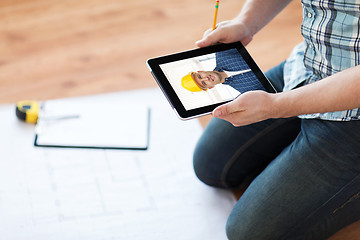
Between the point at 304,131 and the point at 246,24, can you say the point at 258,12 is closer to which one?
the point at 246,24

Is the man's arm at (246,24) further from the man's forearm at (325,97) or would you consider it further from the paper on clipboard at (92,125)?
the paper on clipboard at (92,125)

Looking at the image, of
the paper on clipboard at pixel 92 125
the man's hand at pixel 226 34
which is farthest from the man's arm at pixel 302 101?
the paper on clipboard at pixel 92 125

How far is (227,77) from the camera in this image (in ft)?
3.57

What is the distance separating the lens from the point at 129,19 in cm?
186

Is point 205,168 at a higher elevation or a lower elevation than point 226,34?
lower

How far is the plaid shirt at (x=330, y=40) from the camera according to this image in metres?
0.97

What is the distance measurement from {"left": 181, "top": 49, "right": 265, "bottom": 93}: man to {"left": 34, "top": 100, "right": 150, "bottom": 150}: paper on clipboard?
395 mm

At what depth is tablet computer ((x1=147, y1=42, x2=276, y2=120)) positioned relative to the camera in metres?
1.03

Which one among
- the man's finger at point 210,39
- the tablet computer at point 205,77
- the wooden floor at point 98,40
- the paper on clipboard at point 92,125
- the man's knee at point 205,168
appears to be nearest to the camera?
the tablet computer at point 205,77

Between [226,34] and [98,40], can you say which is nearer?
[226,34]

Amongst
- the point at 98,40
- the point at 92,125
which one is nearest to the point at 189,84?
the point at 92,125

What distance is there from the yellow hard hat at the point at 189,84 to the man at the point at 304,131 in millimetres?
90

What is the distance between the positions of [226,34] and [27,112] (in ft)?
2.07

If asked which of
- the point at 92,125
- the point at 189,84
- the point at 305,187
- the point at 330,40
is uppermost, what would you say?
the point at 330,40
